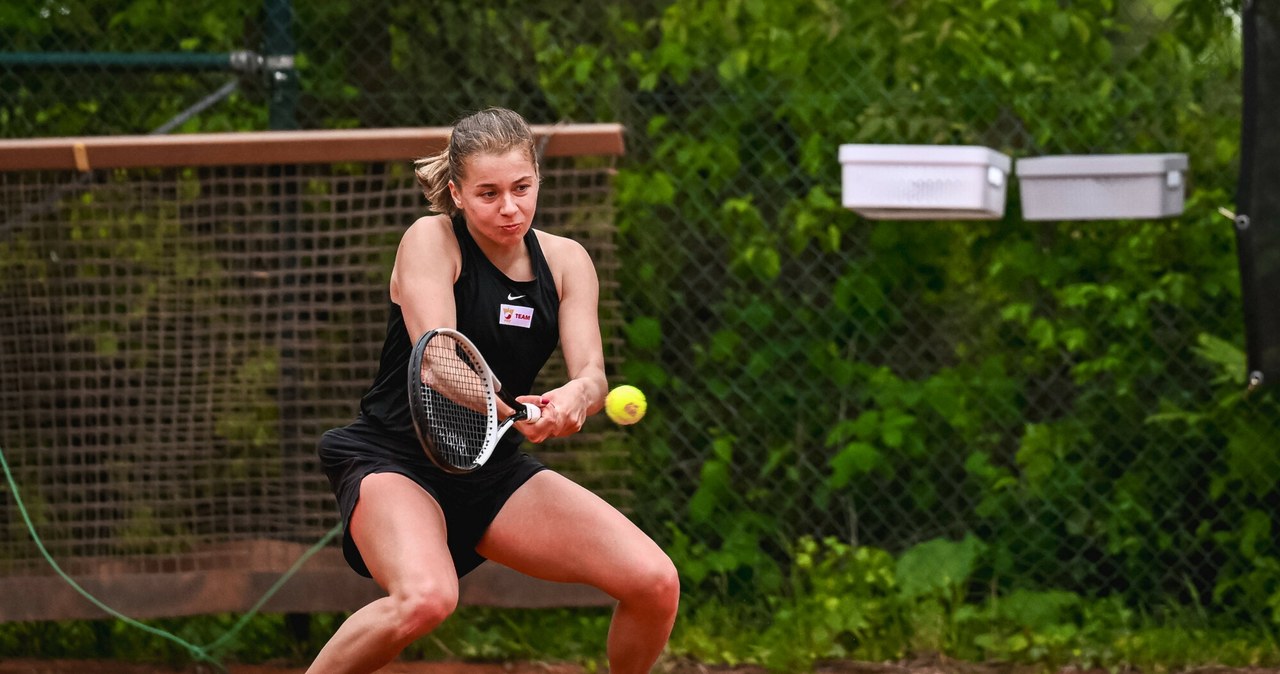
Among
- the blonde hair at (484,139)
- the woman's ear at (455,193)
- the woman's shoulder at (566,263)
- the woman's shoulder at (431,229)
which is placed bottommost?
the woman's shoulder at (566,263)

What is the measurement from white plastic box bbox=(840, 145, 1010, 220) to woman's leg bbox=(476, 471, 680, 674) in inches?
71.5

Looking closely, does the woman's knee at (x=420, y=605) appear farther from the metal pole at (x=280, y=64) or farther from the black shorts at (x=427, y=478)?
the metal pole at (x=280, y=64)

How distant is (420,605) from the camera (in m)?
3.19

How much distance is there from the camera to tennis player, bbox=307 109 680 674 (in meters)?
3.40

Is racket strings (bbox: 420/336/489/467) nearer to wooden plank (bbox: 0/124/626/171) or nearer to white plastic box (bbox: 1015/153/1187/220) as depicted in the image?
wooden plank (bbox: 0/124/626/171)

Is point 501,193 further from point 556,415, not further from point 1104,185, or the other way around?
point 1104,185

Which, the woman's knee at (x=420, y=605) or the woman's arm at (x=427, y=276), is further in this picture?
the woman's arm at (x=427, y=276)

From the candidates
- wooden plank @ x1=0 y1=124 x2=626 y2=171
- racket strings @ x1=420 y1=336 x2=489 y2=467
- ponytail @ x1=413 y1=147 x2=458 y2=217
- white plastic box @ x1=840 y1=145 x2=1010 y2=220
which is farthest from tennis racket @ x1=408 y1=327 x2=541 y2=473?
white plastic box @ x1=840 y1=145 x2=1010 y2=220

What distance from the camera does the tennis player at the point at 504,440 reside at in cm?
340

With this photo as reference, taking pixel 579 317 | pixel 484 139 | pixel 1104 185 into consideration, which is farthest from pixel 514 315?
pixel 1104 185

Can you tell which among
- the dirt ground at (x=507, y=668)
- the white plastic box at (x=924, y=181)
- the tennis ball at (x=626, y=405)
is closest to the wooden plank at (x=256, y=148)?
the white plastic box at (x=924, y=181)

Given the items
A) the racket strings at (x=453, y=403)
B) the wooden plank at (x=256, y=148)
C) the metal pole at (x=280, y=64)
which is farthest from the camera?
the metal pole at (x=280, y=64)

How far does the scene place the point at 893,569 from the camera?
5.23 m

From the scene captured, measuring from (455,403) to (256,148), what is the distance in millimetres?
1703
